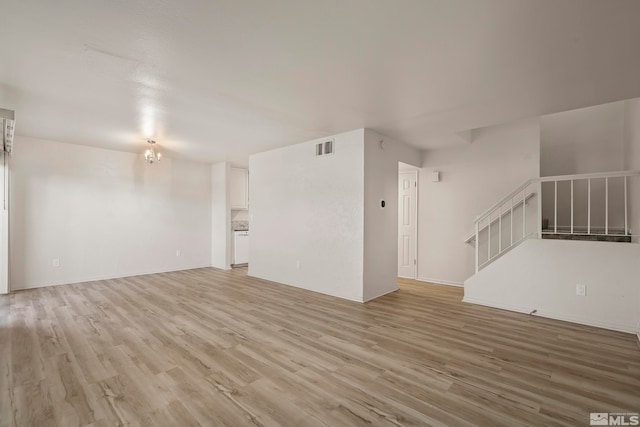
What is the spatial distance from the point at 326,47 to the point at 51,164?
5859 millimetres

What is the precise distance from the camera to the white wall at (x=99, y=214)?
5.03 meters

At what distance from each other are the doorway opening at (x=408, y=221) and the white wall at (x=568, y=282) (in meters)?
1.76

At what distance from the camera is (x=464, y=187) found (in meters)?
5.37

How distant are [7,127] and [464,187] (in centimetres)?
699

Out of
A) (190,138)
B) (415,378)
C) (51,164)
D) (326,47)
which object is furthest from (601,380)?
(51,164)

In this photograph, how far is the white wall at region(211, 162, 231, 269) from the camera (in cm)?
706

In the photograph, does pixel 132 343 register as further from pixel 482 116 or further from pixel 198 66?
pixel 482 116

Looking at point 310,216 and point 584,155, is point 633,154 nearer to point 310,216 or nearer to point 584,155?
point 584,155

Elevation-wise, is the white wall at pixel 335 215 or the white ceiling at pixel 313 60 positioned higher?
the white ceiling at pixel 313 60

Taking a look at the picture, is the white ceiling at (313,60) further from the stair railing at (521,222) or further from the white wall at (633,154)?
the stair railing at (521,222)

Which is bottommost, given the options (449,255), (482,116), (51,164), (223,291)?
(223,291)

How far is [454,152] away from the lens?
5.48 meters

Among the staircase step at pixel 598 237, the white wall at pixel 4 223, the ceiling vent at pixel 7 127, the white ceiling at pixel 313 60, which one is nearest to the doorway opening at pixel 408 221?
the white ceiling at pixel 313 60

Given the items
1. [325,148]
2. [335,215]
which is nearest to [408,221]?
A: [335,215]
